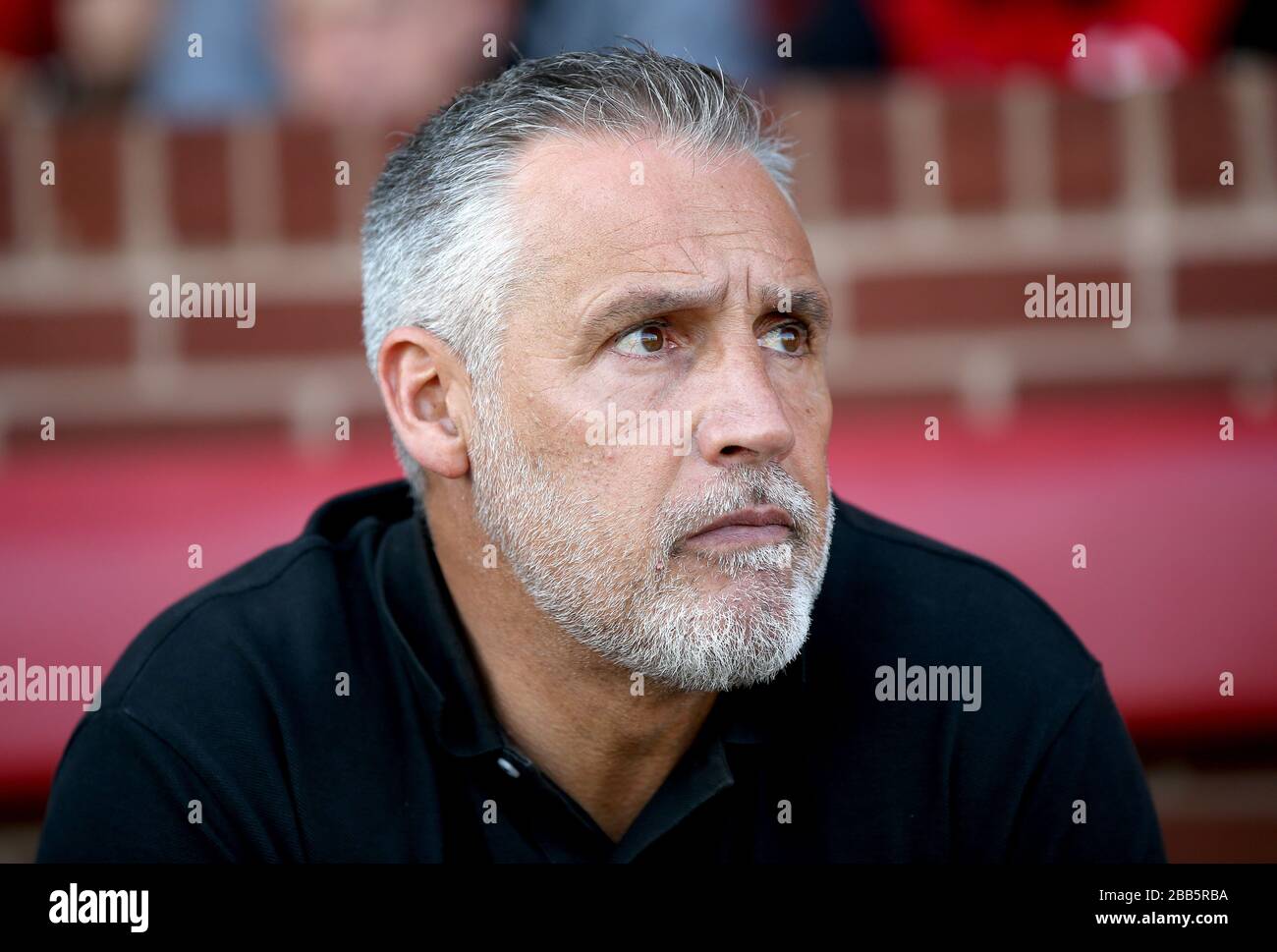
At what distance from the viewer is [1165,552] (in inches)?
98.9

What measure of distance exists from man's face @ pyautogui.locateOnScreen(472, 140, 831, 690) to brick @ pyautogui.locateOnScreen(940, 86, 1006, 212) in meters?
1.21

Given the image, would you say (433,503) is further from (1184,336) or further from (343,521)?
(1184,336)

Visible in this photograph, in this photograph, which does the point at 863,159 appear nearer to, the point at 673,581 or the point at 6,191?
the point at 673,581

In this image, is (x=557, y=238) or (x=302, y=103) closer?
(x=557, y=238)

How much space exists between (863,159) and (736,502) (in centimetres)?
144

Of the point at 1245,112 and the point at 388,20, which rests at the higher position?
the point at 388,20

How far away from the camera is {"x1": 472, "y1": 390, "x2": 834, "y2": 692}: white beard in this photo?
160 cm

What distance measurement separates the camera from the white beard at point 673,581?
160cm

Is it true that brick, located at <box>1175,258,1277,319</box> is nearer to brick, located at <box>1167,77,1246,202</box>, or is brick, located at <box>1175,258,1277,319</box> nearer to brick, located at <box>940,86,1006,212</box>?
brick, located at <box>1167,77,1246,202</box>

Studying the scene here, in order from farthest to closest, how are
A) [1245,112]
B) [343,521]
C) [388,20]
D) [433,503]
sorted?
1. [388,20]
2. [1245,112]
3. [343,521]
4. [433,503]

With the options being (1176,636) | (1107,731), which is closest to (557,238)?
(1107,731)

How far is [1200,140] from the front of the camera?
2852 mm

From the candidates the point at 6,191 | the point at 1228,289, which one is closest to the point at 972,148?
the point at 1228,289
